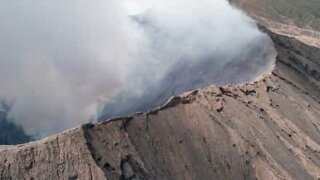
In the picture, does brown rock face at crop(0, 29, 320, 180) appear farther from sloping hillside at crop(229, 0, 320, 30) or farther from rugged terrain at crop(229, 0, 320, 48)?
sloping hillside at crop(229, 0, 320, 30)

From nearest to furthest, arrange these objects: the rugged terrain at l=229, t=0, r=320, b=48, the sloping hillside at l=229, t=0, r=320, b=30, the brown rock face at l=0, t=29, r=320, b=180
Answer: the brown rock face at l=0, t=29, r=320, b=180, the rugged terrain at l=229, t=0, r=320, b=48, the sloping hillside at l=229, t=0, r=320, b=30

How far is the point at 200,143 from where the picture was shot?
6675cm

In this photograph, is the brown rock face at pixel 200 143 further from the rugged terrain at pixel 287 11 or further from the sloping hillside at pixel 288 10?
the sloping hillside at pixel 288 10

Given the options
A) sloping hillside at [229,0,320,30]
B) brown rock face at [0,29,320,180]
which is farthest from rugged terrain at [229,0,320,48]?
brown rock face at [0,29,320,180]

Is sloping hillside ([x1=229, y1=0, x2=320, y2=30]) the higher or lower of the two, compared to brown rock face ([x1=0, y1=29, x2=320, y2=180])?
higher

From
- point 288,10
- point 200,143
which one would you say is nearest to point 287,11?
point 288,10

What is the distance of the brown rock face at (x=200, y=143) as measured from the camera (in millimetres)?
59281

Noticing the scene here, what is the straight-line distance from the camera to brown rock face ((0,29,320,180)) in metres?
59.3

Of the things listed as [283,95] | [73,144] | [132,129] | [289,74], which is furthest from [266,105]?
[73,144]

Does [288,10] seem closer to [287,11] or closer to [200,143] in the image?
[287,11]

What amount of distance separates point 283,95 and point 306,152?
7.60m

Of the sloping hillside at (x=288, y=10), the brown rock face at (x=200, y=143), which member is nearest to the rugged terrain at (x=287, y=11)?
the sloping hillside at (x=288, y=10)

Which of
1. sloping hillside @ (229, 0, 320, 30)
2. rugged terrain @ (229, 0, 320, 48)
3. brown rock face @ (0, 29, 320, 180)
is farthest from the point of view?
sloping hillside @ (229, 0, 320, 30)

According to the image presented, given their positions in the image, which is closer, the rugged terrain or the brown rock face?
the brown rock face
